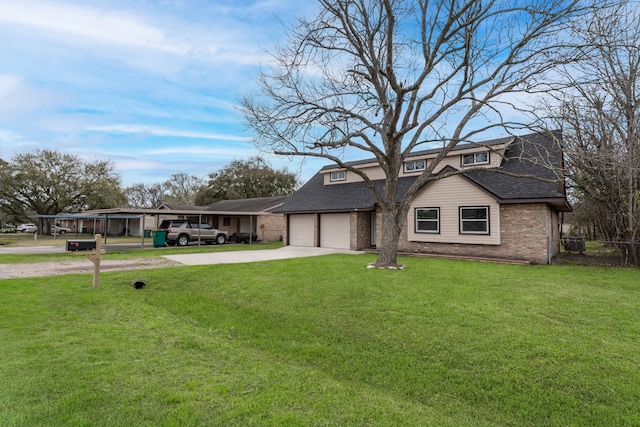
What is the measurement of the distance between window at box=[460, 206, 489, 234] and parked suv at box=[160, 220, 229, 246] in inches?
601

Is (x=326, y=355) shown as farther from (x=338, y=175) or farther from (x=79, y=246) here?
(x=338, y=175)

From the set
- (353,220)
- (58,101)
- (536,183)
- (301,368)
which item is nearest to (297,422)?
(301,368)

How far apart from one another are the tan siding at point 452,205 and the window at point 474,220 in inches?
6.6

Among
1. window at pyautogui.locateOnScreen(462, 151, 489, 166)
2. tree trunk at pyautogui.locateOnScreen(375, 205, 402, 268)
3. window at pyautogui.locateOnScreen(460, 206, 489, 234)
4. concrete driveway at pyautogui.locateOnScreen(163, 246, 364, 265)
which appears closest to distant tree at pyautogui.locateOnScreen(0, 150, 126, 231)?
concrete driveway at pyautogui.locateOnScreen(163, 246, 364, 265)

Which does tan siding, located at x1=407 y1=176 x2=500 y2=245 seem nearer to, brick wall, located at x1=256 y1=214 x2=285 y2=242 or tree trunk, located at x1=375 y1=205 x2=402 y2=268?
tree trunk, located at x1=375 y1=205 x2=402 y2=268

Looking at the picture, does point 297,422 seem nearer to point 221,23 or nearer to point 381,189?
point 221,23

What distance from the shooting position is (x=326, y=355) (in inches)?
188

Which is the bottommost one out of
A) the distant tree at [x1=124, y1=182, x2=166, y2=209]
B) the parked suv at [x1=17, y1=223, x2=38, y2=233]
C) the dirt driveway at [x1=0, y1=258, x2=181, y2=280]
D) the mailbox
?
the dirt driveway at [x1=0, y1=258, x2=181, y2=280]

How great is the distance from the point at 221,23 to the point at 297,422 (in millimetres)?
11369

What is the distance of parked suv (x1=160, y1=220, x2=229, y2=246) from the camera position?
21.9m

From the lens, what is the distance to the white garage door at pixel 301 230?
68.8 ft

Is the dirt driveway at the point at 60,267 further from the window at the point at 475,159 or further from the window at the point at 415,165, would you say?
the window at the point at 475,159

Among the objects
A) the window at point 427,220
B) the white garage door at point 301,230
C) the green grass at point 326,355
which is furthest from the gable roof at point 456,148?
the green grass at point 326,355

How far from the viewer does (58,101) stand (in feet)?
48.9
